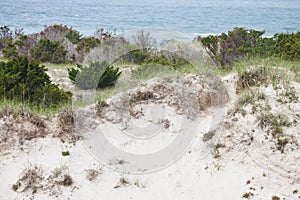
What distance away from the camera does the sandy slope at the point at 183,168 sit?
14.4 feet

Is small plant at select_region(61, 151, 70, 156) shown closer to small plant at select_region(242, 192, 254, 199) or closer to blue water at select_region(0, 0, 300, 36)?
small plant at select_region(242, 192, 254, 199)

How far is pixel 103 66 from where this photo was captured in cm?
802

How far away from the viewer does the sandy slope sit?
4383 millimetres

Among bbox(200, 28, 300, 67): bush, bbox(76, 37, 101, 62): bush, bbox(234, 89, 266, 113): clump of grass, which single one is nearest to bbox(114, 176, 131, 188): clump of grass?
bbox(234, 89, 266, 113): clump of grass

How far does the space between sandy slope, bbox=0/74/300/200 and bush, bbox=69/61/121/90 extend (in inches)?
85.5

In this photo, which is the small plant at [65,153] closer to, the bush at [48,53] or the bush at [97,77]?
the bush at [97,77]

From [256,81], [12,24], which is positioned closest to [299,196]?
[256,81]

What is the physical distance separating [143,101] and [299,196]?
10.2 feet

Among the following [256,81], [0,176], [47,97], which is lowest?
[0,176]

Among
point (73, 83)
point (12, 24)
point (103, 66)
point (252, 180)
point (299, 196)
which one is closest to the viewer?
point (299, 196)

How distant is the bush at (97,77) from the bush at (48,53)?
504cm

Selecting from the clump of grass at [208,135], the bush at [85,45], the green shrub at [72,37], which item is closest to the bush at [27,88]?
the clump of grass at [208,135]

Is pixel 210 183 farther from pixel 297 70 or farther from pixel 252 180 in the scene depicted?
pixel 297 70

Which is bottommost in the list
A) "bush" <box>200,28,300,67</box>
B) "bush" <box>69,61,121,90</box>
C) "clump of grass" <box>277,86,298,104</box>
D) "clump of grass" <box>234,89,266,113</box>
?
"bush" <box>69,61,121,90</box>
